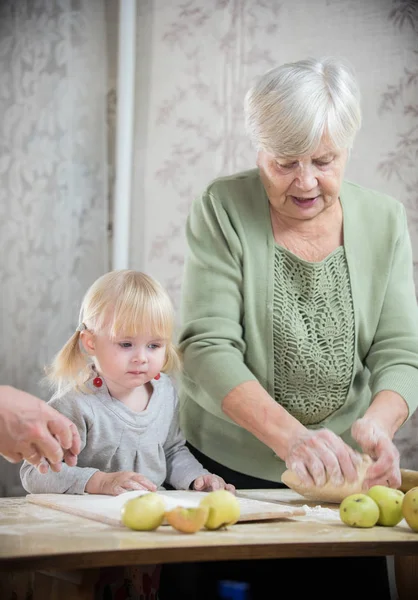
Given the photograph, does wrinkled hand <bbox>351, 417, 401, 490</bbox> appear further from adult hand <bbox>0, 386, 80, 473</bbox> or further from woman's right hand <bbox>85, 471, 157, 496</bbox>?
adult hand <bbox>0, 386, 80, 473</bbox>

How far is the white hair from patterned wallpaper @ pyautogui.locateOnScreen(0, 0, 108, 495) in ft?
3.40

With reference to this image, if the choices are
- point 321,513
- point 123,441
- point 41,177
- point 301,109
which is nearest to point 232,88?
point 41,177

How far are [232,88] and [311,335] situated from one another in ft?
3.80

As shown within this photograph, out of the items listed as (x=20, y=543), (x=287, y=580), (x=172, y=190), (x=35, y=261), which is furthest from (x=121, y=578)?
(x=172, y=190)

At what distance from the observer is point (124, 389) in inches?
71.5

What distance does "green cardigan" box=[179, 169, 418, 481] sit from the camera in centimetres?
178

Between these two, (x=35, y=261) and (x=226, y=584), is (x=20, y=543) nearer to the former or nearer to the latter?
(x=226, y=584)

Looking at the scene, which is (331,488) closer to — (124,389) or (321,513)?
(321,513)

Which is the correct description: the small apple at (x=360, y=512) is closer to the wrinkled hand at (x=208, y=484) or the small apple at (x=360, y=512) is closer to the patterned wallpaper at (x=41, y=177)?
the wrinkled hand at (x=208, y=484)

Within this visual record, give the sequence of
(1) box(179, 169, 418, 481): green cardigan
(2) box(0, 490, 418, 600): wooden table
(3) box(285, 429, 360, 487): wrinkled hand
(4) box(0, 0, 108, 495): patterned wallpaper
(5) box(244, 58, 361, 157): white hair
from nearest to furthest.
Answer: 1. (2) box(0, 490, 418, 600): wooden table
2. (3) box(285, 429, 360, 487): wrinkled hand
3. (5) box(244, 58, 361, 157): white hair
4. (1) box(179, 169, 418, 481): green cardigan
5. (4) box(0, 0, 108, 495): patterned wallpaper

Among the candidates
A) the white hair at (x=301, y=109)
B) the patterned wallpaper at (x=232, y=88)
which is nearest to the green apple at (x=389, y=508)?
the white hair at (x=301, y=109)

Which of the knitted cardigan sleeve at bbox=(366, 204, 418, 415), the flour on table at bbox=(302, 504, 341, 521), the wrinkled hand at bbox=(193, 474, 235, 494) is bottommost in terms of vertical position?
the wrinkled hand at bbox=(193, 474, 235, 494)

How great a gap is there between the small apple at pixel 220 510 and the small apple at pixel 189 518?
17 mm

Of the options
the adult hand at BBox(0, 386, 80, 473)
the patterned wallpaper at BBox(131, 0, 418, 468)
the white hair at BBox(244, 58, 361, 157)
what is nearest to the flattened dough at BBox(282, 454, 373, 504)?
the adult hand at BBox(0, 386, 80, 473)
